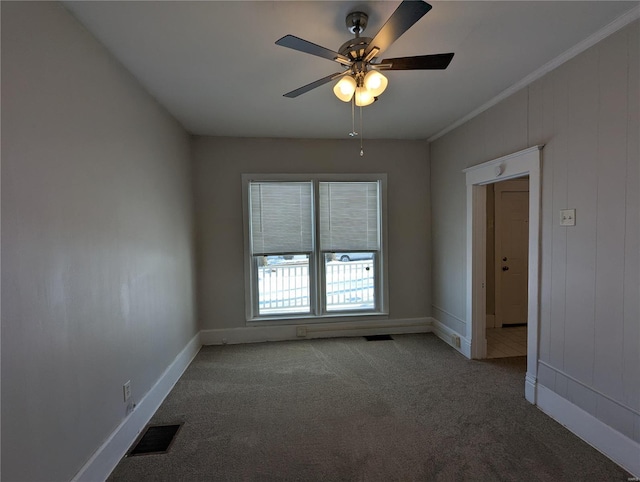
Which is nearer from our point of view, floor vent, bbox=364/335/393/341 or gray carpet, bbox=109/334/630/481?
gray carpet, bbox=109/334/630/481

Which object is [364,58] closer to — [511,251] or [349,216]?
[349,216]

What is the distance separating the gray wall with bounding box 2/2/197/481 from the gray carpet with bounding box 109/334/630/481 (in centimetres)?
58

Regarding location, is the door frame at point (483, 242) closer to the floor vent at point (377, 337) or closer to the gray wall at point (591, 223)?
the gray wall at point (591, 223)

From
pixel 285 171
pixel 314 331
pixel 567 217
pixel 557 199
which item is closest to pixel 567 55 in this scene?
pixel 557 199

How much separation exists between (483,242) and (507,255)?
5.61 feet

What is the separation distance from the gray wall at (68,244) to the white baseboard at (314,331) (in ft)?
4.57

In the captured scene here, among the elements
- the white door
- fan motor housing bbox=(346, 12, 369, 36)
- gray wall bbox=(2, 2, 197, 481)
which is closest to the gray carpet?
gray wall bbox=(2, 2, 197, 481)

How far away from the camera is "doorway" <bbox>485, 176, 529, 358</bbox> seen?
15.0 ft

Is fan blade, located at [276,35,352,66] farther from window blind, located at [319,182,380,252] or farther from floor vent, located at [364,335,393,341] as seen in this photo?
floor vent, located at [364,335,393,341]

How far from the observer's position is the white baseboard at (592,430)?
1.81 m

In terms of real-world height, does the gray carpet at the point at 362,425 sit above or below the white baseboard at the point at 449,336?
below

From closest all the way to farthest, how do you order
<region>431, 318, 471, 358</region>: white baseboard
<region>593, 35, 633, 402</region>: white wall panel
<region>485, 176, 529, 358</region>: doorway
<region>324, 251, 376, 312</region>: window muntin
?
<region>593, 35, 633, 402</region>: white wall panel
<region>431, 318, 471, 358</region>: white baseboard
<region>324, 251, 376, 312</region>: window muntin
<region>485, 176, 529, 358</region>: doorway

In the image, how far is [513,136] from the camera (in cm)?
273

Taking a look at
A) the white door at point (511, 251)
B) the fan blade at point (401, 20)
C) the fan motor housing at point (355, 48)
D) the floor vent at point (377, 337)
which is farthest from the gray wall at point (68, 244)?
the white door at point (511, 251)
